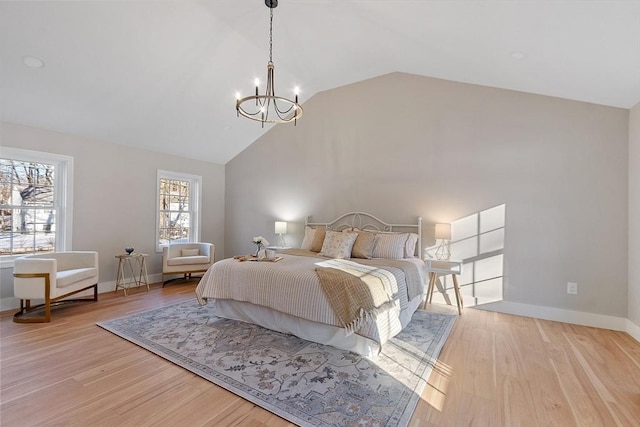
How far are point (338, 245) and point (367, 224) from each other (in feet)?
3.16

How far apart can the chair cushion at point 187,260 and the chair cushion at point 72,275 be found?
1.13 metres

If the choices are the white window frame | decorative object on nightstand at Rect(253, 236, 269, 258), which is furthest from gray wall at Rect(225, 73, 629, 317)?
the white window frame

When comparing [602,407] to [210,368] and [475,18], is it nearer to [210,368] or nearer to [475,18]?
[210,368]

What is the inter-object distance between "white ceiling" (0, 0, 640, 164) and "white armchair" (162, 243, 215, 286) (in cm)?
205

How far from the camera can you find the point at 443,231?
4059mm

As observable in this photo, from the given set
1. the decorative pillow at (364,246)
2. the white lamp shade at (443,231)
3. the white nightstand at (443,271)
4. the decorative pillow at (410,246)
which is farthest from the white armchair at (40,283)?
the white lamp shade at (443,231)

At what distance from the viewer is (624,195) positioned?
3.32 meters

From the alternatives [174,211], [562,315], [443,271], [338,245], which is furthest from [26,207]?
[562,315]

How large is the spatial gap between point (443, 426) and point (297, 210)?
4291 millimetres

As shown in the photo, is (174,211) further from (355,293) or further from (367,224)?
(355,293)

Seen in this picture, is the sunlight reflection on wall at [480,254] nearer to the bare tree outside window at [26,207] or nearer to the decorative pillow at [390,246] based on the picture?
the decorative pillow at [390,246]

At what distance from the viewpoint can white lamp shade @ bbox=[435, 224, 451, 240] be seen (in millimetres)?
4039

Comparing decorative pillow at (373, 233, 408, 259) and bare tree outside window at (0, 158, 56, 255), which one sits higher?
bare tree outside window at (0, 158, 56, 255)

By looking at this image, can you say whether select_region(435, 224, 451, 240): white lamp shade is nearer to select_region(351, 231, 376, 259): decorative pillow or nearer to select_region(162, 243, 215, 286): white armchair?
select_region(351, 231, 376, 259): decorative pillow
